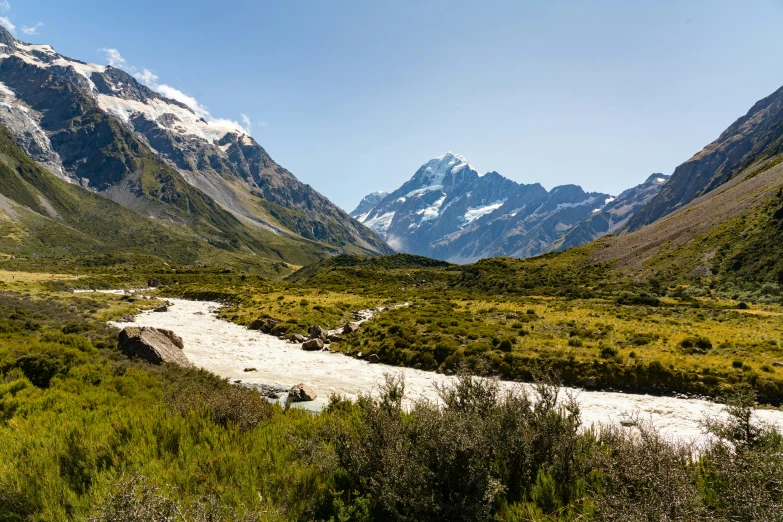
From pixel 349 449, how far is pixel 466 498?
248 cm

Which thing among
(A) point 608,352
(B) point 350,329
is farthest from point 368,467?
(B) point 350,329

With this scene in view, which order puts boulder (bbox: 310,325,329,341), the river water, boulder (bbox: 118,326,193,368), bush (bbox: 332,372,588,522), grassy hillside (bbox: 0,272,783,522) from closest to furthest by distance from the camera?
grassy hillside (bbox: 0,272,783,522)
bush (bbox: 332,372,588,522)
the river water
boulder (bbox: 118,326,193,368)
boulder (bbox: 310,325,329,341)

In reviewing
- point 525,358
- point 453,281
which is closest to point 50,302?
point 525,358

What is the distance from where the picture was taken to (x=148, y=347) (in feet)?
62.9

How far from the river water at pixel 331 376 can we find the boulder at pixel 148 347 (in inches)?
98.6

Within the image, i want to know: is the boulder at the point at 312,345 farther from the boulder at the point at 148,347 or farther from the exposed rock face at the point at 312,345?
the boulder at the point at 148,347

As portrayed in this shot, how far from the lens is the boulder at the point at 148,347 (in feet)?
62.1

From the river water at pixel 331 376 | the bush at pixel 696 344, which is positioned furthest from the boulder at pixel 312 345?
the bush at pixel 696 344

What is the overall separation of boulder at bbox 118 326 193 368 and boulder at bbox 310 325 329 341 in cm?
1337

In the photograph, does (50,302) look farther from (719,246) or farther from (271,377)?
(719,246)

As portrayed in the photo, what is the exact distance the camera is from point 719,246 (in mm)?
69125

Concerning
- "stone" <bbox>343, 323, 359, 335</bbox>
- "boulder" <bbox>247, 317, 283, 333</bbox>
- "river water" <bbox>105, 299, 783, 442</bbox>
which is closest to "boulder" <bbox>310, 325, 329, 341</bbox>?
"stone" <bbox>343, 323, 359, 335</bbox>

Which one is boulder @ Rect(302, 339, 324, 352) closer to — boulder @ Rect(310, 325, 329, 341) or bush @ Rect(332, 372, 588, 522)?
boulder @ Rect(310, 325, 329, 341)

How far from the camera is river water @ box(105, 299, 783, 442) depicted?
52.2 feet
